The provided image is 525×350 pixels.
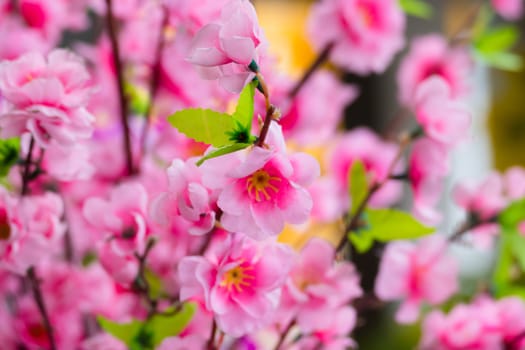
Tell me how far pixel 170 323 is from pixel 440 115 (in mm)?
203

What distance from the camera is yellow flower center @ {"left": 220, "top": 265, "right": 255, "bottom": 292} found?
0.31m

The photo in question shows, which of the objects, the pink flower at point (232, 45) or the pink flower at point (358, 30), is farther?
the pink flower at point (358, 30)

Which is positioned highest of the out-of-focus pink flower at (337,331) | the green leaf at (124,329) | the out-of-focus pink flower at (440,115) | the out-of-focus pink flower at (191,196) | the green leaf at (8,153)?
the out-of-focus pink flower at (191,196)

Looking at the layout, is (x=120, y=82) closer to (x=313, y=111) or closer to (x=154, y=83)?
(x=154, y=83)

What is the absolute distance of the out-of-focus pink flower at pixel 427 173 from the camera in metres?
0.41

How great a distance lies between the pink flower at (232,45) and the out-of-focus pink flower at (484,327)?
28cm

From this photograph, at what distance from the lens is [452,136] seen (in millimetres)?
399

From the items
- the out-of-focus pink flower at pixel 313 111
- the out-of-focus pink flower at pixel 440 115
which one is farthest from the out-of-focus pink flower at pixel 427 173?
the out-of-focus pink flower at pixel 313 111

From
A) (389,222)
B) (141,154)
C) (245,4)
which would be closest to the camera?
(245,4)

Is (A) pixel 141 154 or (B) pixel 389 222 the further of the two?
(A) pixel 141 154

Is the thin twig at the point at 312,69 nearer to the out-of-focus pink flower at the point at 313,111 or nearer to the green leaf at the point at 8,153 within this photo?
the out-of-focus pink flower at the point at 313,111

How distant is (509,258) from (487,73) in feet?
5.22

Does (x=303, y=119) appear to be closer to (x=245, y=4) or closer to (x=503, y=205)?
(x=503, y=205)

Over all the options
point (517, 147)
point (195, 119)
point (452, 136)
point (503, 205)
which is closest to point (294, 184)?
point (195, 119)
